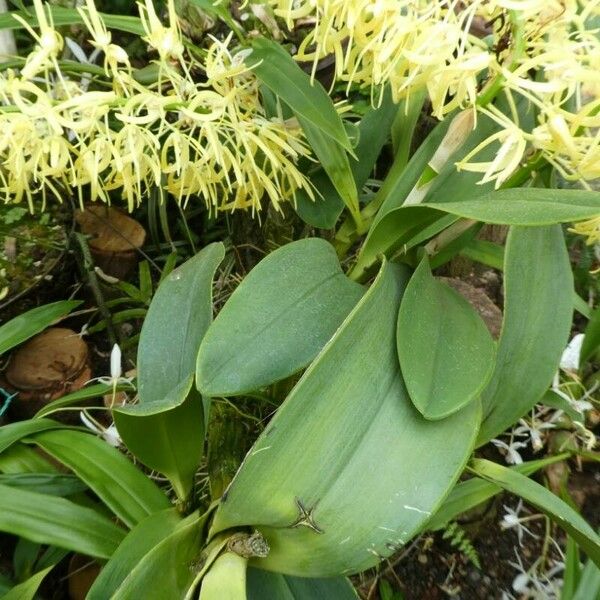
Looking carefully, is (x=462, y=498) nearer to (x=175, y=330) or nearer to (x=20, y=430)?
(x=175, y=330)

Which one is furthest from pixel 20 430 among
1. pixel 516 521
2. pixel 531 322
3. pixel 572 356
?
pixel 572 356

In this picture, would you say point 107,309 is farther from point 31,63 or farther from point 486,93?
point 486,93

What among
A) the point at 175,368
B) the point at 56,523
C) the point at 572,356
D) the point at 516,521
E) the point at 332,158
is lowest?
the point at 516,521

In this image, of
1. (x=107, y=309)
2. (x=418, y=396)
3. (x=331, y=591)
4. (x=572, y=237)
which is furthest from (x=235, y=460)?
(x=572, y=237)

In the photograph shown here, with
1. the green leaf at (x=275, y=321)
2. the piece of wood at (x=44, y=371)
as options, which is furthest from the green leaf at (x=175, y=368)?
the piece of wood at (x=44, y=371)

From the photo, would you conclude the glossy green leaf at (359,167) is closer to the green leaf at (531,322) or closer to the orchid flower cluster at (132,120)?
the orchid flower cluster at (132,120)

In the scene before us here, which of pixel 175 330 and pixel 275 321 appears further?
pixel 175 330

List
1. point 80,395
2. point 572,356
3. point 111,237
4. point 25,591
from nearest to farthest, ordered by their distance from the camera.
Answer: point 25,591 → point 80,395 → point 572,356 → point 111,237

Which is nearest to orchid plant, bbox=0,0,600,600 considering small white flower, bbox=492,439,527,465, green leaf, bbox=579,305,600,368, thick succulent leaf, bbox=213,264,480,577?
thick succulent leaf, bbox=213,264,480,577
